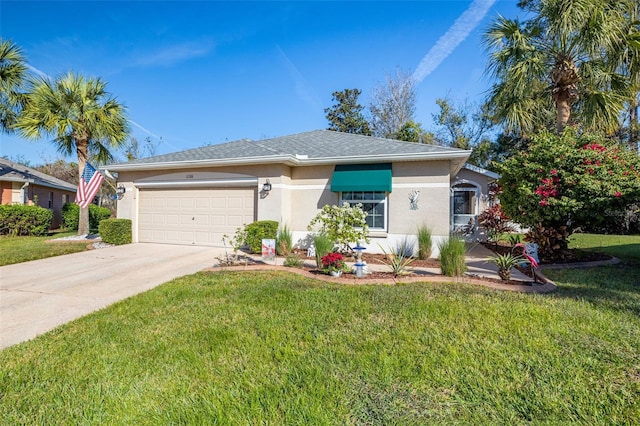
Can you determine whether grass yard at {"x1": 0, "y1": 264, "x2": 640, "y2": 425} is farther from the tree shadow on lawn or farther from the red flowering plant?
the red flowering plant

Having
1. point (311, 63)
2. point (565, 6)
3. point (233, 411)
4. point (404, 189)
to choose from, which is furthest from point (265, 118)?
point (233, 411)

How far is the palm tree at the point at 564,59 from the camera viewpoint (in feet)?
34.2

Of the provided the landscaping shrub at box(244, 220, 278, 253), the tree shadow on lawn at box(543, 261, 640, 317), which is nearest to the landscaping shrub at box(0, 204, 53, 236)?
the landscaping shrub at box(244, 220, 278, 253)

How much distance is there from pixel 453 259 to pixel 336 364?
5.02 m

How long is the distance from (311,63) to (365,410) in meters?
18.5

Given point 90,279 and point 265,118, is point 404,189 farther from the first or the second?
point 265,118

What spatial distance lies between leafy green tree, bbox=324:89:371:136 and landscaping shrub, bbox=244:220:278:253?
2447 cm

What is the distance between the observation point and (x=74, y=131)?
15.2m

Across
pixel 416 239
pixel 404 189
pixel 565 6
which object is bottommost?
pixel 416 239

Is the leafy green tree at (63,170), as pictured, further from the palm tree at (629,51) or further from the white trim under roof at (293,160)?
the palm tree at (629,51)

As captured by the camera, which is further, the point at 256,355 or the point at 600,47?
the point at 600,47

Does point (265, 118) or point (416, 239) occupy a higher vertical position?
point (265, 118)

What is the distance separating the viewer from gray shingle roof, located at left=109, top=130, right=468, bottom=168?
11.4 meters

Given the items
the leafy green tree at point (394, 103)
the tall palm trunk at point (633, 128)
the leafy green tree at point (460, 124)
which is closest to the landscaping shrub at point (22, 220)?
the leafy green tree at point (394, 103)
